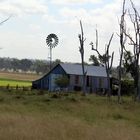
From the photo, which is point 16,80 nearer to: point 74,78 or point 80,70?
point 80,70

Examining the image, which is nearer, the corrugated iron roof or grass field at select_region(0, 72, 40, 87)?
the corrugated iron roof

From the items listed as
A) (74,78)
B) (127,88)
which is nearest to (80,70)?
(74,78)

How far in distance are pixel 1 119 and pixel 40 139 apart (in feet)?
18.7

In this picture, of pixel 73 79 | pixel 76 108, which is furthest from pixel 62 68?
pixel 76 108

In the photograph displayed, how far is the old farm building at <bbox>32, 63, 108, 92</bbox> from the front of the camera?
76.1m

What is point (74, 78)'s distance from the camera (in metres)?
76.1

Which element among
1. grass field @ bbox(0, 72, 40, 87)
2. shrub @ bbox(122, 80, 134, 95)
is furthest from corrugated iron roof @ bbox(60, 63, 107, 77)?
grass field @ bbox(0, 72, 40, 87)

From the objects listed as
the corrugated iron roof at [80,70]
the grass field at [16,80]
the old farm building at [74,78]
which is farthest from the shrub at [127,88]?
the grass field at [16,80]

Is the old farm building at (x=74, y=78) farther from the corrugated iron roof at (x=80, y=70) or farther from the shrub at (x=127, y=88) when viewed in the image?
the shrub at (x=127, y=88)

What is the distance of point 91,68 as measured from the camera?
81312 millimetres

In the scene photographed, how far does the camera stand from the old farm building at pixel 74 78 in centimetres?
7606

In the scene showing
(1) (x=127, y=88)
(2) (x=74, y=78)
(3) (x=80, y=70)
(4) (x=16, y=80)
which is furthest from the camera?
(4) (x=16, y=80)

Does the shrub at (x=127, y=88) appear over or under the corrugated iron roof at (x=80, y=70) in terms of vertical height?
under

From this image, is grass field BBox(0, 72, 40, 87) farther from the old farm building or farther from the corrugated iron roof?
the corrugated iron roof
